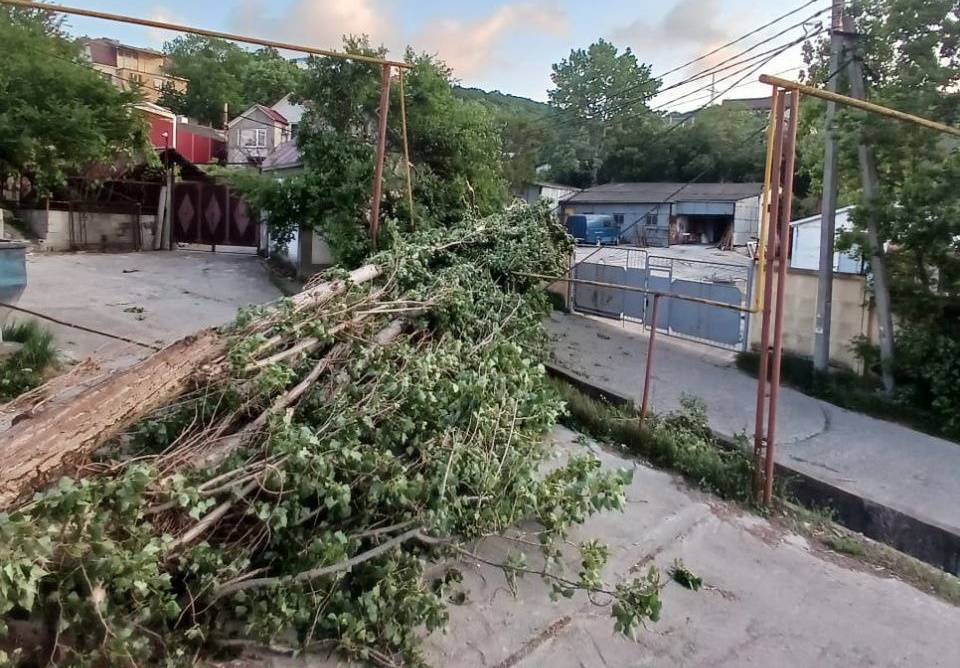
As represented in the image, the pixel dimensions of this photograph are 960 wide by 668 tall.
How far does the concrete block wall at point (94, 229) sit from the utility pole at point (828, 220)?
16148 millimetres

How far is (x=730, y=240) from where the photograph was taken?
119 ft

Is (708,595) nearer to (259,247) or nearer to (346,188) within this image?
(346,188)

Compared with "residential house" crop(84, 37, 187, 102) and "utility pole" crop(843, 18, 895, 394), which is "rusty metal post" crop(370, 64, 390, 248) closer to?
"utility pole" crop(843, 18, 895, 394)

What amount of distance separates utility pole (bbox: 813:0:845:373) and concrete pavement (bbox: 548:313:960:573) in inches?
31.9

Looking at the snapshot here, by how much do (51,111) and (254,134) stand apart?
15.4m

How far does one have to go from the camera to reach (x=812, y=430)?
8.62m

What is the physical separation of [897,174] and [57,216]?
1729 centimetres

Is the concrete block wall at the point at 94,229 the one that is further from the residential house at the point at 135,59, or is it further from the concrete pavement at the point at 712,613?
the residential house at the point at 135,59

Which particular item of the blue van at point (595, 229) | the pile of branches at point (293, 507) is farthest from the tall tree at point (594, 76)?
the pile of branches at point (293, 507)

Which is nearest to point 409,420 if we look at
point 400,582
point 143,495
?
point 400,582

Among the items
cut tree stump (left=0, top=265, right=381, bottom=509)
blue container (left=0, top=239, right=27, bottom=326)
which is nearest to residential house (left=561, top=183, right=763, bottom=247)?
blue container (left=0, top=239, right=27, bottom=326)

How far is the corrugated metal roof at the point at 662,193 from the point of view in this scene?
3728 cm

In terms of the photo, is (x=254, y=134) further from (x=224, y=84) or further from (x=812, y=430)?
(x=812, y=430)

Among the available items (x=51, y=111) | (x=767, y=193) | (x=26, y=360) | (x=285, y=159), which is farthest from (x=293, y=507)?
(x=285, y=159)
